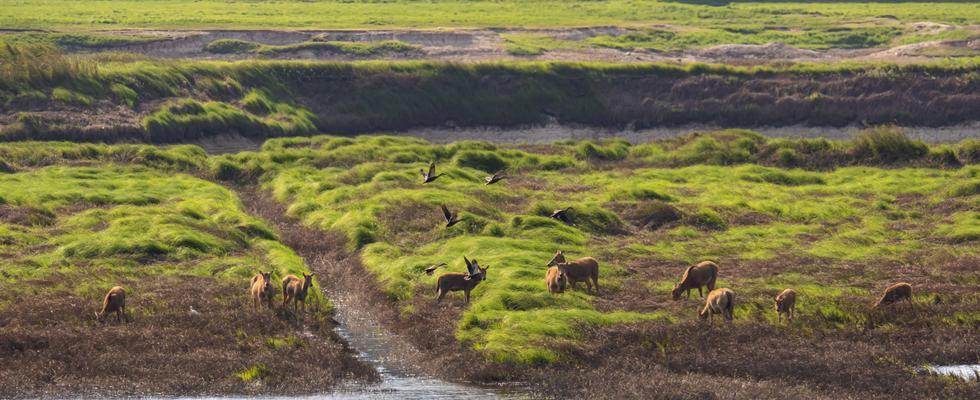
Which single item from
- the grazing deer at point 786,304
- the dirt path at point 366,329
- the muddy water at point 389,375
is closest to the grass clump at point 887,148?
the dirt path at point 366,329

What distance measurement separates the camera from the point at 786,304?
30.9 meters

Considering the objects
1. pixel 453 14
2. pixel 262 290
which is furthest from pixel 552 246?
pixel 453 14

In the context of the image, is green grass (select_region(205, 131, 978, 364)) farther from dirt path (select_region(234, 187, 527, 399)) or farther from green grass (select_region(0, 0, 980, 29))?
green grass (select_region(0, 0, 980, 29))

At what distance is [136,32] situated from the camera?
322ft

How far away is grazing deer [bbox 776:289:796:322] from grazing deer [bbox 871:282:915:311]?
2225mm

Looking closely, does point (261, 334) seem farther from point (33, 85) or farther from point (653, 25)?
point (653, 25)

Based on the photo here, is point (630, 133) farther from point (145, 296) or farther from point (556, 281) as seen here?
point (145, 296)

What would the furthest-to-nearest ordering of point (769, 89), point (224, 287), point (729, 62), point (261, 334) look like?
point (729, 62) → point (769, 89) → point (224, 287) → point (261, 334)

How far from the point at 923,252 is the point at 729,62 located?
179ft

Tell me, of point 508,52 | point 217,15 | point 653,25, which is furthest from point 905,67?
point 217,15

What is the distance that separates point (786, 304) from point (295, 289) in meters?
11.4

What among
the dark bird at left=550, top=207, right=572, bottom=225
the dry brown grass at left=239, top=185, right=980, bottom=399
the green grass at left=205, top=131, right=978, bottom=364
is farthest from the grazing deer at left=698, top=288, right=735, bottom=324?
the dark bird at left=550, top=207, right=572, bottom=225

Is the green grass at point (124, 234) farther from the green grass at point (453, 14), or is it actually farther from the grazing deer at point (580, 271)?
the green grass at point (453, 14)

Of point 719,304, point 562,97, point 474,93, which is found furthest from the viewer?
point 562,97
